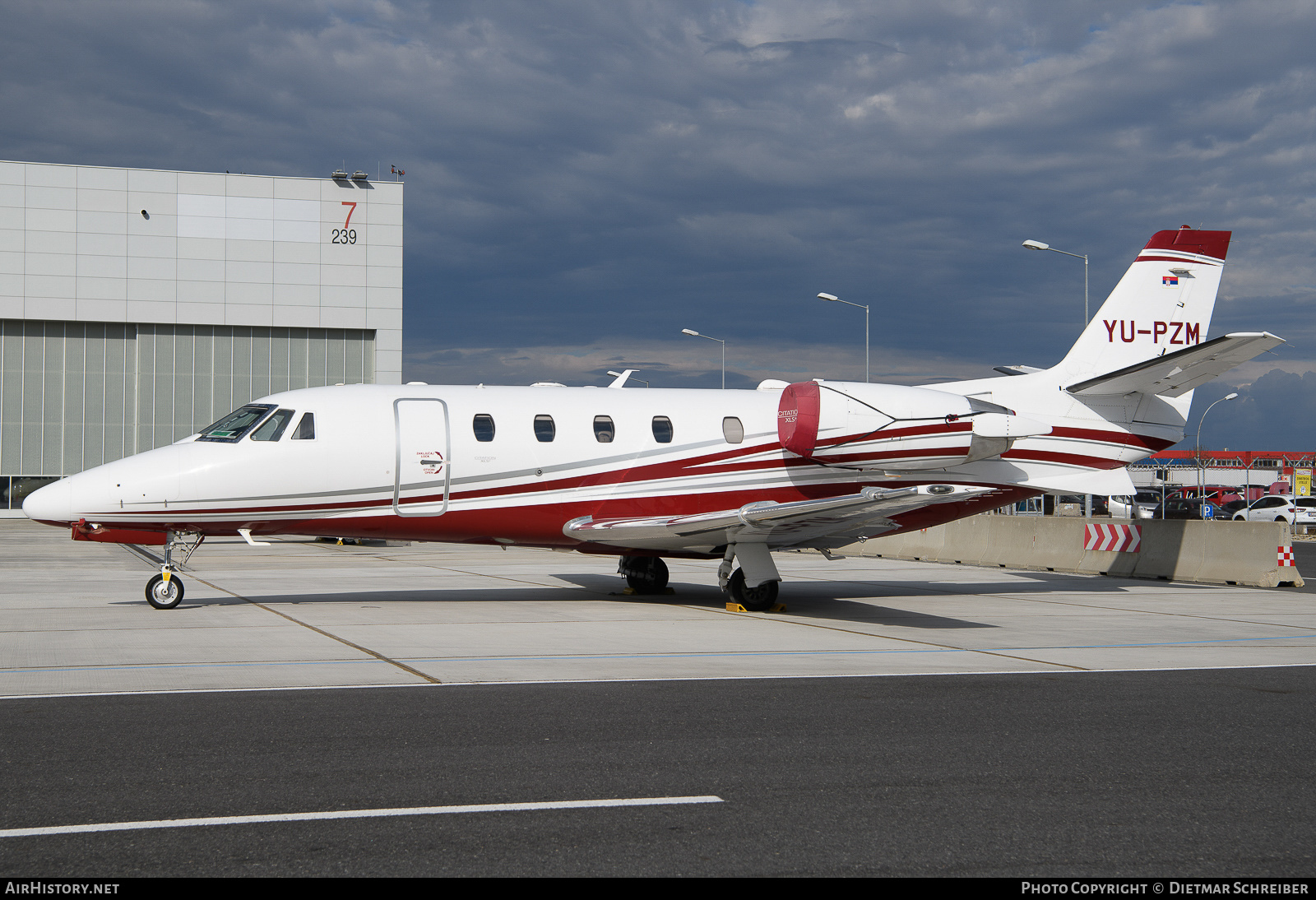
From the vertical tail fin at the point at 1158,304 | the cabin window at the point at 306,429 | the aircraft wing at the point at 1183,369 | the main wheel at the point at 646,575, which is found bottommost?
the main wheel at the point at 646,575

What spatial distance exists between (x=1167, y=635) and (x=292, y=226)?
47.8 metres

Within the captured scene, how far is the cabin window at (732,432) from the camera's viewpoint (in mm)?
Result: 16812

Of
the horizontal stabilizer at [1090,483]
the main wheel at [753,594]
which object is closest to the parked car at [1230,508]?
the horizontal stabilizer at [1090,483]

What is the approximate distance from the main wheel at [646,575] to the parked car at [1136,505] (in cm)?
3550

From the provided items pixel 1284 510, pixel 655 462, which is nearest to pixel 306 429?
pixel 655 462

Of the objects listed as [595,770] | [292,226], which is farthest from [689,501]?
[292,226]

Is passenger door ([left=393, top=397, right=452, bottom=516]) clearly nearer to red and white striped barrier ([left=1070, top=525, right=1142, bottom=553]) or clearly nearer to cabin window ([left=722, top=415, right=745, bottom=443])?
cabin window ([left=722, top=415, right=745, bottom=443])

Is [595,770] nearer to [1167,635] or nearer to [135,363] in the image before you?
[1167,635]

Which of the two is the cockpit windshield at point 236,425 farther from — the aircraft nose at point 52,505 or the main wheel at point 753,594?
the main wheel at point 753,594

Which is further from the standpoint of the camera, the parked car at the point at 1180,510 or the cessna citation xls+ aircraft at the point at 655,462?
the parked car at the point at 1180,510

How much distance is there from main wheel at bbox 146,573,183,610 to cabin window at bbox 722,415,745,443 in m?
8.08

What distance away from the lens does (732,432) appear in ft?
55.2

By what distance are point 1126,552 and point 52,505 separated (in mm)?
20987

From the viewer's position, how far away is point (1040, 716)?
27.7ft
